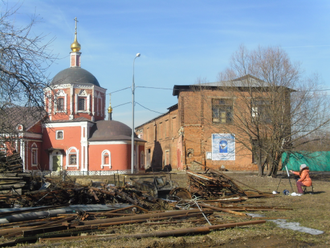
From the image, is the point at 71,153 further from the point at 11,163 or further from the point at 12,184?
the point at 12,184

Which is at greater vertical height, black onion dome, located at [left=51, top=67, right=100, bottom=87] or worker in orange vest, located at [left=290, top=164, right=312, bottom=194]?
black onion dome, located at [left=51, top=67, right=100, bottom=87]

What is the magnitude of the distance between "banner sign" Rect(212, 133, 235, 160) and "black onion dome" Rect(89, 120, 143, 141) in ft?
34.5

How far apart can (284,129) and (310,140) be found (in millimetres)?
2008

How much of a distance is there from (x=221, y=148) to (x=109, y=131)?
13.8m

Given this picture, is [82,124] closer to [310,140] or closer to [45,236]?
[310,140]

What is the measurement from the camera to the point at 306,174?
14.0 metres

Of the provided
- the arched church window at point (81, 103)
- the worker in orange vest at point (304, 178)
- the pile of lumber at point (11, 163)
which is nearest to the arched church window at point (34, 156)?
the arched church window at point (81, 103)

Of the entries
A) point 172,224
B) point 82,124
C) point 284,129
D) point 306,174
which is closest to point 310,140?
point 284,129

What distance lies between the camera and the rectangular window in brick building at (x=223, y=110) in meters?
25.7

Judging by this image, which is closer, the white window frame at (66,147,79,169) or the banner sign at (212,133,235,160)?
the banner sign at (212,133,235,160)

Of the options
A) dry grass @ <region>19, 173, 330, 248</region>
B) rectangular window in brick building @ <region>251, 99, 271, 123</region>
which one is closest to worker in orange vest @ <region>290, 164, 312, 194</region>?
dry grass @ <region>19, 173, 330, 248</region>

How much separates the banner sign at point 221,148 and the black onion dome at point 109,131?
10.5 metres

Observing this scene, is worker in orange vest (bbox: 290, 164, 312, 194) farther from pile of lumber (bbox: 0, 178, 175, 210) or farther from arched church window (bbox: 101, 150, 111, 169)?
arched church window (bbox: 101, 150, 111, 169)

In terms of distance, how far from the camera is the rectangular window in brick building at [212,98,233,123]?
2574cm
